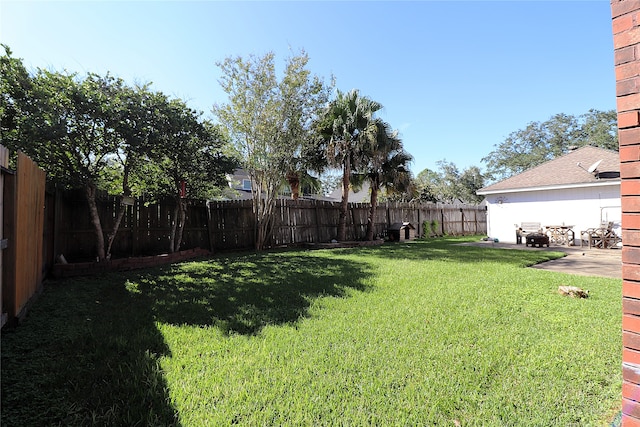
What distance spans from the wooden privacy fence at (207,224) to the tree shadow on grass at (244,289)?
194cm

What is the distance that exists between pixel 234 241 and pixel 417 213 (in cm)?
1125

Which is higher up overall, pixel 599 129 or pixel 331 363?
pixel 599 129

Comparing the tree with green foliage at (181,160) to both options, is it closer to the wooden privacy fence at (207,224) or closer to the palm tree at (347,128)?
the wooden privacy fence at (207,224)

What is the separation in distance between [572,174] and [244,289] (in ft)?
46.7

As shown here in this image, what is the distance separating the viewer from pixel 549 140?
114 feet

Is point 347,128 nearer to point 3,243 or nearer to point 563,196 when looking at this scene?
point 563,196

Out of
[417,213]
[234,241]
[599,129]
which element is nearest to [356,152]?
[234,241]

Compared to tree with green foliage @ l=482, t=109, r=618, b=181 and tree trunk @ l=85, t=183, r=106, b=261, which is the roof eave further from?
tree with green foliage @ l=482, t=109, r=618, b=181

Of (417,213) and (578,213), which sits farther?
(417,213)

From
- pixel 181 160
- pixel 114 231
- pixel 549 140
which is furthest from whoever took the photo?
pixel 549 140

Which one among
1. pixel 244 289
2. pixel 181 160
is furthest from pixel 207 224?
pixel 244 289

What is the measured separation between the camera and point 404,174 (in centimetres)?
1317

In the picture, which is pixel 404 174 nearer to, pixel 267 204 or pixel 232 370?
pixel 267 204

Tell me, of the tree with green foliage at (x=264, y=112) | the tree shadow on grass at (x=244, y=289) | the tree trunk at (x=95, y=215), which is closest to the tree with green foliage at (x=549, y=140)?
the tree with green foliage at (x=264, y=112)
